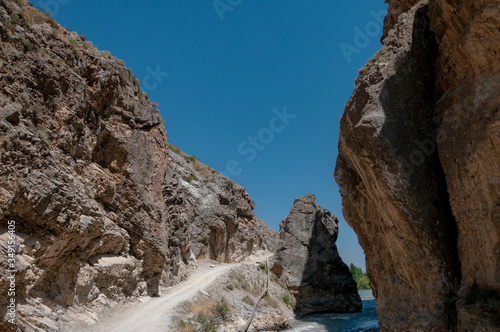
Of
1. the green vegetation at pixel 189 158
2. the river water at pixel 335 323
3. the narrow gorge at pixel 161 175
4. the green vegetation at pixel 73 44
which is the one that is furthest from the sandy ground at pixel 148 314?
the green vegetation at pixel 189 158

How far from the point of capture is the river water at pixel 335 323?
962 inches

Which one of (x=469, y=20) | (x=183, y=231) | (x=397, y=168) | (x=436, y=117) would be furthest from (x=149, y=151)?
(x=469, y=20)

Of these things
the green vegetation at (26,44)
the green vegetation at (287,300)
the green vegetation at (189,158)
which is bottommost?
the green vegetation at (287,300)

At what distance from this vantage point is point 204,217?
35.3 metres

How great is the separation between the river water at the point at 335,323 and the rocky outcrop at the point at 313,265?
1693 millimetres

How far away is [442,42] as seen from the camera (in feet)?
41.9

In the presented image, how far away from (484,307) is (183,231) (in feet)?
75.2

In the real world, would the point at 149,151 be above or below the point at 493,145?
above

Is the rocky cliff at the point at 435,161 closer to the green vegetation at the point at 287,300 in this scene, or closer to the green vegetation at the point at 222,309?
the green vegetation at the point at 222,309

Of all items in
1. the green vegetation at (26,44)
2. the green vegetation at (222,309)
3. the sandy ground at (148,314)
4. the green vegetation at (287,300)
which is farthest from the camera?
the green vegetation at (287,300)

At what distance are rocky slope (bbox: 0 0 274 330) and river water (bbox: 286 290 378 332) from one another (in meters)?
11.9

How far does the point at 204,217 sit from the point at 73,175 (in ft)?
69.2

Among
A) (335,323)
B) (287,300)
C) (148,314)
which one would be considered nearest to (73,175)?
(148,314)

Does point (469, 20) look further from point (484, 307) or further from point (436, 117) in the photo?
point (484, 307)
